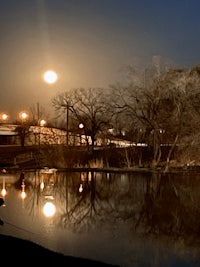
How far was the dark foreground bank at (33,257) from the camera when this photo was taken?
11.9m

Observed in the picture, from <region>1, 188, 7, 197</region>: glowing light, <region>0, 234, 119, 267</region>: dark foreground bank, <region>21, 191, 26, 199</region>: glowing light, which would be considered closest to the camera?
<region>0, 234, 119, 267</region>: dark foreground bank

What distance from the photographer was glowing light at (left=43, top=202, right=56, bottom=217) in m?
19.3

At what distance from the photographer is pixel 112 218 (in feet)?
63.2

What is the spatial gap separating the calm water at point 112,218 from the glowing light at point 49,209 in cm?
10

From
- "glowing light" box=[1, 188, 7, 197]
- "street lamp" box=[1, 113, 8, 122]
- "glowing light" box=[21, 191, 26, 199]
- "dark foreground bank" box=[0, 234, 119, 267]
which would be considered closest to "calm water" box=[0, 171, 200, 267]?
"glowing light" box=[21, 191, 26, 199]

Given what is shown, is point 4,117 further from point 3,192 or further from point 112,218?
point 112,218

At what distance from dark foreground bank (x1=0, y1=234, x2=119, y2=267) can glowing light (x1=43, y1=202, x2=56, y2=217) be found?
18.0 ft

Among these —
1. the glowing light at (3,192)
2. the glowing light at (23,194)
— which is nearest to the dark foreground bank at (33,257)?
the glowing light at (23,194)

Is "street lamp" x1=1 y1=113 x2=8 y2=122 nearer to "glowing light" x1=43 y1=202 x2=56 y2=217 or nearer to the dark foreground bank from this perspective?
"glowing light" x1=43 y1=202 x2=56 y2=217

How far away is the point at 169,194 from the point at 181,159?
1808cm

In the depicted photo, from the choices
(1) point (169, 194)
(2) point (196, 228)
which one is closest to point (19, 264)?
(2) point (196, 228)

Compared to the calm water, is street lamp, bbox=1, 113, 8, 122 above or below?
above

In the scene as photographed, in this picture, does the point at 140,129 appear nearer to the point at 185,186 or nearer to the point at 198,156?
the point at 198,156

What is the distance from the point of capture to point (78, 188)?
28.0 meters
